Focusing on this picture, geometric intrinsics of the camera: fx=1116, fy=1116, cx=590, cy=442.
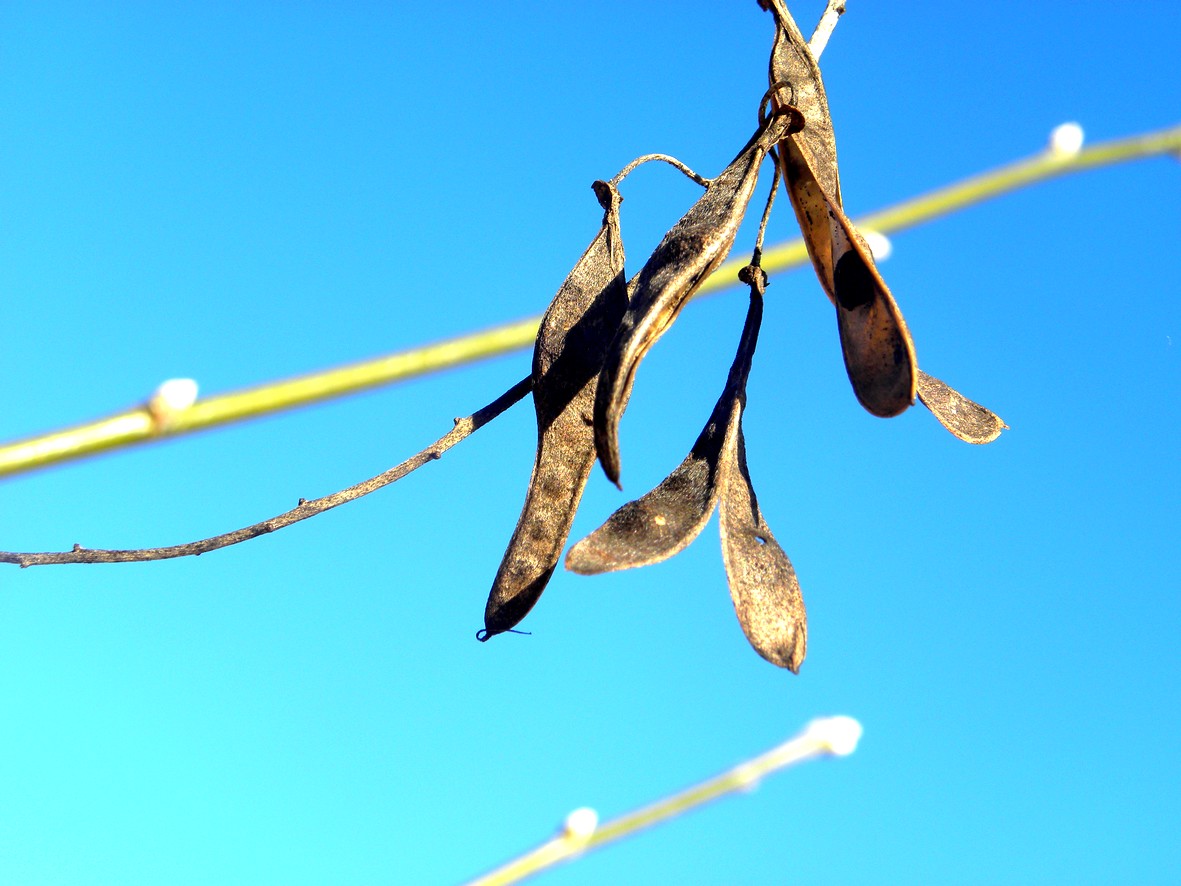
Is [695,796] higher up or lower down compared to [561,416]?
lower down

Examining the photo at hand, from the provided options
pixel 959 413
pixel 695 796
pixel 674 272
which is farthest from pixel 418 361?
pixel 695 796

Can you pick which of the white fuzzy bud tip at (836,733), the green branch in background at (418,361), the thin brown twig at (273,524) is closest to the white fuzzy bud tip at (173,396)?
the green branch in background at (418,361)

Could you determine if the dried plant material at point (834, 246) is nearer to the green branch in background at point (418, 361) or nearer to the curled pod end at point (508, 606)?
the green branch in background at point (418, 361)

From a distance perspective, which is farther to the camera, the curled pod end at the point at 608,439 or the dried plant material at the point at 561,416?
the dried plant material at the point at 561,416

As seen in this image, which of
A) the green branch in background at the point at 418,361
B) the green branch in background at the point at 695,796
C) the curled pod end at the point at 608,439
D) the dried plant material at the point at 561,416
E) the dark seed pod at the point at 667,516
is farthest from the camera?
the green branch in background at the point at 695,796

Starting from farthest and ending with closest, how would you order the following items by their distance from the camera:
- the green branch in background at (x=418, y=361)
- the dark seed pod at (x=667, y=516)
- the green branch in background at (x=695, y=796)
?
the green branch in background at (x=695, y=796) → the dark seed pod at (x=667, y=516) → the green branch in background at (x=418, y=361)

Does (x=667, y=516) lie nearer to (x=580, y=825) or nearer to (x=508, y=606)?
(x=508, y=606)
